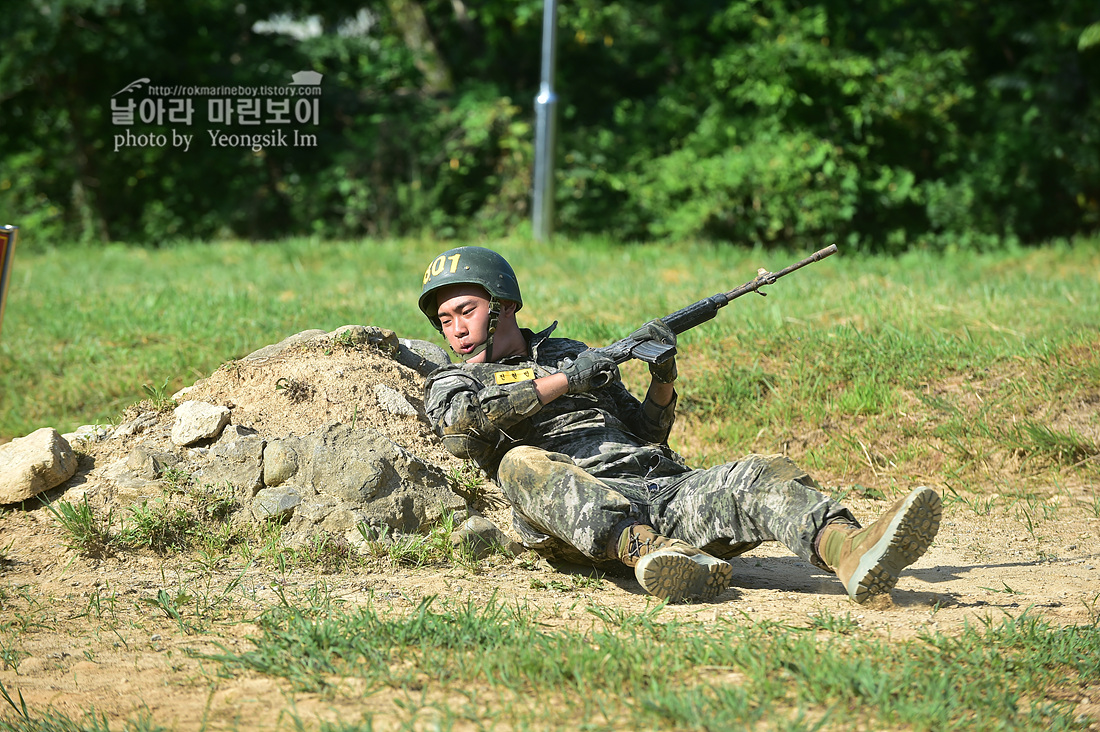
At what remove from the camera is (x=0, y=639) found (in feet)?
11.3

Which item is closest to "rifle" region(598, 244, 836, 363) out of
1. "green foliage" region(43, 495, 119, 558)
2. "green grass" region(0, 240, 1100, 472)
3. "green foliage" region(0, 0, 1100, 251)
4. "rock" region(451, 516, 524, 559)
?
"rock" region(451, 516, 524, 559)

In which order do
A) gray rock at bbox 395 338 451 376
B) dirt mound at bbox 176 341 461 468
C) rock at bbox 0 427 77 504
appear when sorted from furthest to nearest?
gray rock at bbox 395 338 451 376, dirt mound at bbox 176 341 461 468, rock at bbox 0 427 77 504

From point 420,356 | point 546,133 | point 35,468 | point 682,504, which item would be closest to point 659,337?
point 682,504

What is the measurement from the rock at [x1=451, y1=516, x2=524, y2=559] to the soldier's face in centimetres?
69

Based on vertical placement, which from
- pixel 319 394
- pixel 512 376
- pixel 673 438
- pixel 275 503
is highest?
pixel 512 376

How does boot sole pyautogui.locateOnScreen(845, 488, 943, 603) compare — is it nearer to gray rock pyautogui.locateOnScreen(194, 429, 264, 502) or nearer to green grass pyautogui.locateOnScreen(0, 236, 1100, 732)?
green grass pyautogui.locateOnScreen(0, 236, 1100, 732)

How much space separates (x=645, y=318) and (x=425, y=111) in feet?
25.4

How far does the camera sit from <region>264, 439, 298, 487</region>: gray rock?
4504 mm

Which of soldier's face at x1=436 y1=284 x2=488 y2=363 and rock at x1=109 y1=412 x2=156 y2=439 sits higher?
soldier's face at x1=436 y1=284 x2=488 y2=363

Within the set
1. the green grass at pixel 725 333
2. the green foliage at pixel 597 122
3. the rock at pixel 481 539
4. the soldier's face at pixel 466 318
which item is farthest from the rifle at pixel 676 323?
the green foliage at pixel 597 122

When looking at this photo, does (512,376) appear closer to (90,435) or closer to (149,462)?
(149,462)

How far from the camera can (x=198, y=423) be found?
470 cm

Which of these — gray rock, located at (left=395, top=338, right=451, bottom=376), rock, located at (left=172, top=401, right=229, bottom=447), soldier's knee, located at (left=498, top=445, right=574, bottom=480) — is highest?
gray rock, located at (left=395, top=338, right=451, bottom=376)

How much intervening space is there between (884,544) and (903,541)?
6 cm
